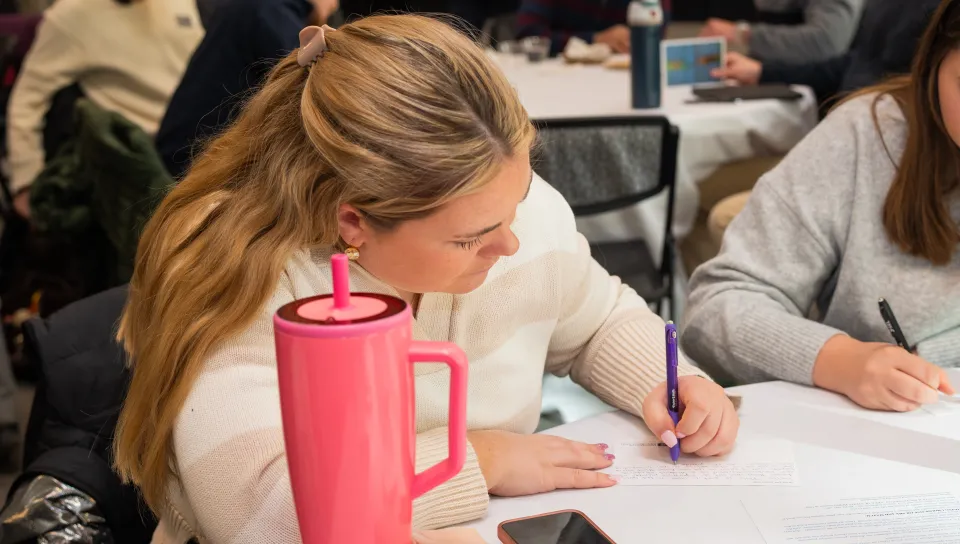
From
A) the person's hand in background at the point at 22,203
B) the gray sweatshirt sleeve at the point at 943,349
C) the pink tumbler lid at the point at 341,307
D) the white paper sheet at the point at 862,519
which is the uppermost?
the pink tumbler lid at the point at 341,307

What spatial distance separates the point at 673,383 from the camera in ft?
3.52

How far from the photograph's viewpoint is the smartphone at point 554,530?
0.86 metres

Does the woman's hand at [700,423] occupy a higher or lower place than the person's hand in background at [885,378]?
higher

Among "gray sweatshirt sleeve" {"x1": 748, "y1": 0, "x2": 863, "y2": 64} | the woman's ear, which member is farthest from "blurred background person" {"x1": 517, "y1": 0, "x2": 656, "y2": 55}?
the woman's ear

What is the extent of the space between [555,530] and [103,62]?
3.06m

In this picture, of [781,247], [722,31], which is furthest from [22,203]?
[781,247]

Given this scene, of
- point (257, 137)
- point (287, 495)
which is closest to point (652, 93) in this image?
point (257, 137)

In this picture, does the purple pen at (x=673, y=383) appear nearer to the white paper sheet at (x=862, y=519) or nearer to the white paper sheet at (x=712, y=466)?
the white paper sheet at (x=712, y=466)

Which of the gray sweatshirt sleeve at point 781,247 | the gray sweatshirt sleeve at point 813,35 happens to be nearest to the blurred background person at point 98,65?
the gray sweatshirt sleeve at point 813,35

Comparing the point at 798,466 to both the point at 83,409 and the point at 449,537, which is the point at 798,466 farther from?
the point at 83,409

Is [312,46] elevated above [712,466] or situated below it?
above

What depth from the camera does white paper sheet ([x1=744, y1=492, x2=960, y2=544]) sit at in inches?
35.1

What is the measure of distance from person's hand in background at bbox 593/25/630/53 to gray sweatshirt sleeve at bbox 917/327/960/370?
281cm

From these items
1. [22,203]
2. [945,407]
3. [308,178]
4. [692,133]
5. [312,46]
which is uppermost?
[312,46]
